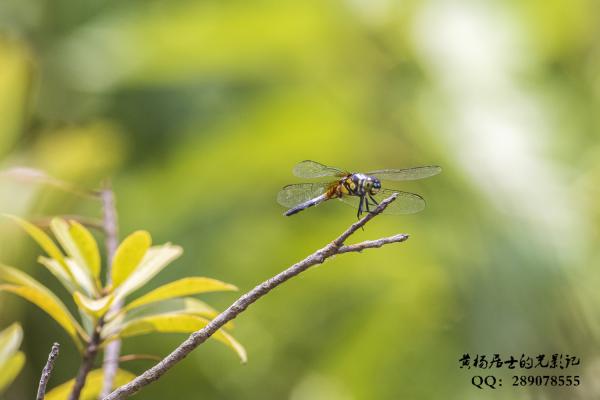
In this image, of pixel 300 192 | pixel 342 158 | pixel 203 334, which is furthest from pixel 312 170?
pixel 342 158

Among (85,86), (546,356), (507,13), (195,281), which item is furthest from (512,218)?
(85,86)

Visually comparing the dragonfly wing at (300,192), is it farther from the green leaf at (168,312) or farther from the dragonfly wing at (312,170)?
the green leaf at (168,312)

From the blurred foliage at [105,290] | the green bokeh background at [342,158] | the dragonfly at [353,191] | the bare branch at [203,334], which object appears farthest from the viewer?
the green bokeh background at [342,158]

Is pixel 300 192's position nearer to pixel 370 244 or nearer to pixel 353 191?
pixel 353 191

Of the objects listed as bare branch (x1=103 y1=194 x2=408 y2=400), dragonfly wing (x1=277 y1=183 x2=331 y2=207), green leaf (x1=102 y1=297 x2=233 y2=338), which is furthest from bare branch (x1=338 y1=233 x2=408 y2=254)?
dragonfly wing (x1=277 y1=183 x2=331 y2=207)

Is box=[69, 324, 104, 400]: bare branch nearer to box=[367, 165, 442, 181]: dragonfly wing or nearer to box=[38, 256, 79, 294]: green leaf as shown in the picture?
box=[38, 256, 79, 294]: green leaf

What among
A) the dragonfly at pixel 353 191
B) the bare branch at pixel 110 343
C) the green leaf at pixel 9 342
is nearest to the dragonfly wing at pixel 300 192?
the dragonfly at pixel 353 191
